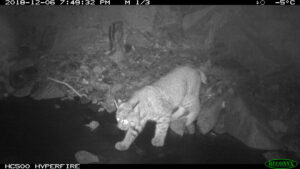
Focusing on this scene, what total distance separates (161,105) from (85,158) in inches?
71.2

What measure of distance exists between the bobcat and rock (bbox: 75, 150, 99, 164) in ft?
1.75

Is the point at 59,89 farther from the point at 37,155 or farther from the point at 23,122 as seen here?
the point at 37,155

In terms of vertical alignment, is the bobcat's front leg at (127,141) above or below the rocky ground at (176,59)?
below

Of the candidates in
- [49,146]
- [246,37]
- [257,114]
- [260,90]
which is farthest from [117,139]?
[246,37]

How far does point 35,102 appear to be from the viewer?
6875mm

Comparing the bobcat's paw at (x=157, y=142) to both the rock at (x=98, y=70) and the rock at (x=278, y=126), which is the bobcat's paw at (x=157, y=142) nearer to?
the rock at (x=278, y=126)

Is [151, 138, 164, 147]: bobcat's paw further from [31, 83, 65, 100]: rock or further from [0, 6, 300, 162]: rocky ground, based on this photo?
[31, 83, 65, 100]: rock

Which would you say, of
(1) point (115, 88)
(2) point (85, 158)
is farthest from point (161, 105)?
(1) point (115, 88)

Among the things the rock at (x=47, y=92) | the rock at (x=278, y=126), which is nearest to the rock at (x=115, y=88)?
the rock at (x=47, y=92)

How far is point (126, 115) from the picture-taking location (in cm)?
474

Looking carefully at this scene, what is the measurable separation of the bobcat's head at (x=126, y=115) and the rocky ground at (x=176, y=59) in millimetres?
1498

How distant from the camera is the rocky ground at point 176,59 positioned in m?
6.16

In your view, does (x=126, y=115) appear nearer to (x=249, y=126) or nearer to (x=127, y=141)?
(x=127, y=141)

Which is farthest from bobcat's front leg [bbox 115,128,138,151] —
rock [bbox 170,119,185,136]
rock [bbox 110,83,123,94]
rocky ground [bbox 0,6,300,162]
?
rock [bbox 110,83,123,94]
